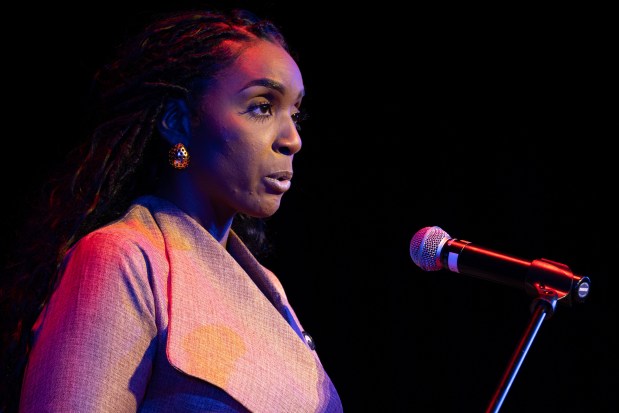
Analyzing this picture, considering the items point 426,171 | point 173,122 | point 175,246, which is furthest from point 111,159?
point 426,171

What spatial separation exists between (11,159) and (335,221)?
4.85 ft

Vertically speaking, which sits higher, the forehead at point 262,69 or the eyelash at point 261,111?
the forehead at point 262,69

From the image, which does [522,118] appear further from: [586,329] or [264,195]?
[264,195]

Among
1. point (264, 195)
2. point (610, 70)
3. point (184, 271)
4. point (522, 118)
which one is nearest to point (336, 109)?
point (522, 118)

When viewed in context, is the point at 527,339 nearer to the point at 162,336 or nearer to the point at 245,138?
the point at 162,336

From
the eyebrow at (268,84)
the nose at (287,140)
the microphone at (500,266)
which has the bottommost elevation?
the microphone at (500,266)

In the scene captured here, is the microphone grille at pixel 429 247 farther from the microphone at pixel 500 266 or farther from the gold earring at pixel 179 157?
the gold earring at pixel 179 157

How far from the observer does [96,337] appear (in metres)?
1.42

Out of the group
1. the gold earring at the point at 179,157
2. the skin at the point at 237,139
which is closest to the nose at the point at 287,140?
the skin at the point at 237,139

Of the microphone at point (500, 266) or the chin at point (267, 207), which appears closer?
the microphone at point (500, 266)

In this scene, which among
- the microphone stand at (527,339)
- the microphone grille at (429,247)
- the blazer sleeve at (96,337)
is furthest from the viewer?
the microphone grille at (429,247)

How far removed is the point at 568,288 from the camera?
124 cm

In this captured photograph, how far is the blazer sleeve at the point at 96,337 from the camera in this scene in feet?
4.50

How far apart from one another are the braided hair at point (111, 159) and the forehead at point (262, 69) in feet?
0.11
